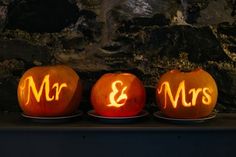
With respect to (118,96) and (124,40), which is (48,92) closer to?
(118,96)

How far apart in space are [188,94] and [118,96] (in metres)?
0.22

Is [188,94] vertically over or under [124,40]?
under

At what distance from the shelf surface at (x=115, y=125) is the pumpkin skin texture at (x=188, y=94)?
0.04 metres

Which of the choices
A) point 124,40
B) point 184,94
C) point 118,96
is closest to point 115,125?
point 118,96

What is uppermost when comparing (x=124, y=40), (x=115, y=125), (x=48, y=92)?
(x=124, y=40)

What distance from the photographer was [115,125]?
123 centimetres

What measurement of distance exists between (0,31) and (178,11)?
2.24 ft

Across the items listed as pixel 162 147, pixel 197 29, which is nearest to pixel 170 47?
pixel 197 29

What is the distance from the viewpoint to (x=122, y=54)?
58.4 inches

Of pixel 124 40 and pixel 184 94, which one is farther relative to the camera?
pixel 124 40

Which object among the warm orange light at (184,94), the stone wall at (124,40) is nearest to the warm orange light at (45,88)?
the stone wall at (124,40)

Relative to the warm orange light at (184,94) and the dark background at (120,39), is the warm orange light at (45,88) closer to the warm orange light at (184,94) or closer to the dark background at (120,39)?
the dark background at (120,39)

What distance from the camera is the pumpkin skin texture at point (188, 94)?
1241 mm

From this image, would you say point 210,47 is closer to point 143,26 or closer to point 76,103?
point 143,26
